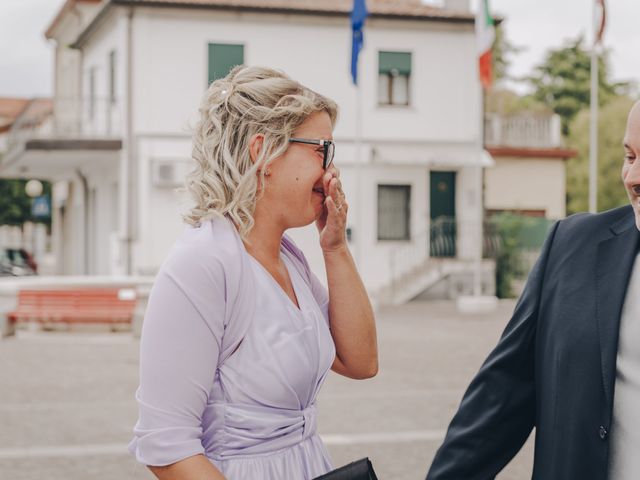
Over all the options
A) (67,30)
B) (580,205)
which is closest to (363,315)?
(67,30)

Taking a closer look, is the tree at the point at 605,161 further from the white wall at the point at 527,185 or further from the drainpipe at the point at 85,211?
the drainpipe at the point at 85,211

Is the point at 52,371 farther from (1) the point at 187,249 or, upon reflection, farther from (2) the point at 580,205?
(2) the point at 580,205

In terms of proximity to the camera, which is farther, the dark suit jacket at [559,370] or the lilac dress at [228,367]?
the dark suit jacket at [559,370]

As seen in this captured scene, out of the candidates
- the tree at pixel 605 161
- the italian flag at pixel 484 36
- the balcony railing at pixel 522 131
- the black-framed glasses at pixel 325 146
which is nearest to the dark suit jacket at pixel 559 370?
the black-framed glasses at pixel 325 146

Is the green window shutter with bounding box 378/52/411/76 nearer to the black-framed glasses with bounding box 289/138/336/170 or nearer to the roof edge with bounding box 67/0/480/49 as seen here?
the roof edge with bounding box 67/0/480/49

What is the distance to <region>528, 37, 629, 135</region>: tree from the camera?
192 feet

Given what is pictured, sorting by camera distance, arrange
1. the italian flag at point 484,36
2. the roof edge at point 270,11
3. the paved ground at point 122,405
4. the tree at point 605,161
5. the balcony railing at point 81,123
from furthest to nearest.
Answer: the tree at point 605,161
the balcony railing at point 81,123
the roof edge at point 270,11
the italian flag at point 484,36
the paved ground at point 122,405

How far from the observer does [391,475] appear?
7.01 meters

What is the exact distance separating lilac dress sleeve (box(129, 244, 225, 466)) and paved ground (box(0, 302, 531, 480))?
130cm

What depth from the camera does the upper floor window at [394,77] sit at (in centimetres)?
2869

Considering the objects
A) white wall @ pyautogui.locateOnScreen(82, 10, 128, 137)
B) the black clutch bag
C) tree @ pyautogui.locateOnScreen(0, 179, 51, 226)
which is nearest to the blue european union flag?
white wall @ pyautogui.locateOnScreen(82, 10, 128, 137)

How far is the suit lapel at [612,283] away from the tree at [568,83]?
57.1 m

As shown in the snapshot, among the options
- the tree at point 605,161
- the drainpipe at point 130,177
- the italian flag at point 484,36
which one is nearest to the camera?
the italian flag at point 484,36

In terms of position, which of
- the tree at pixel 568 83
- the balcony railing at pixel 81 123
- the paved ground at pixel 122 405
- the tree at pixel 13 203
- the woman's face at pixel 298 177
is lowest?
the paved ground at pixel 122 405
